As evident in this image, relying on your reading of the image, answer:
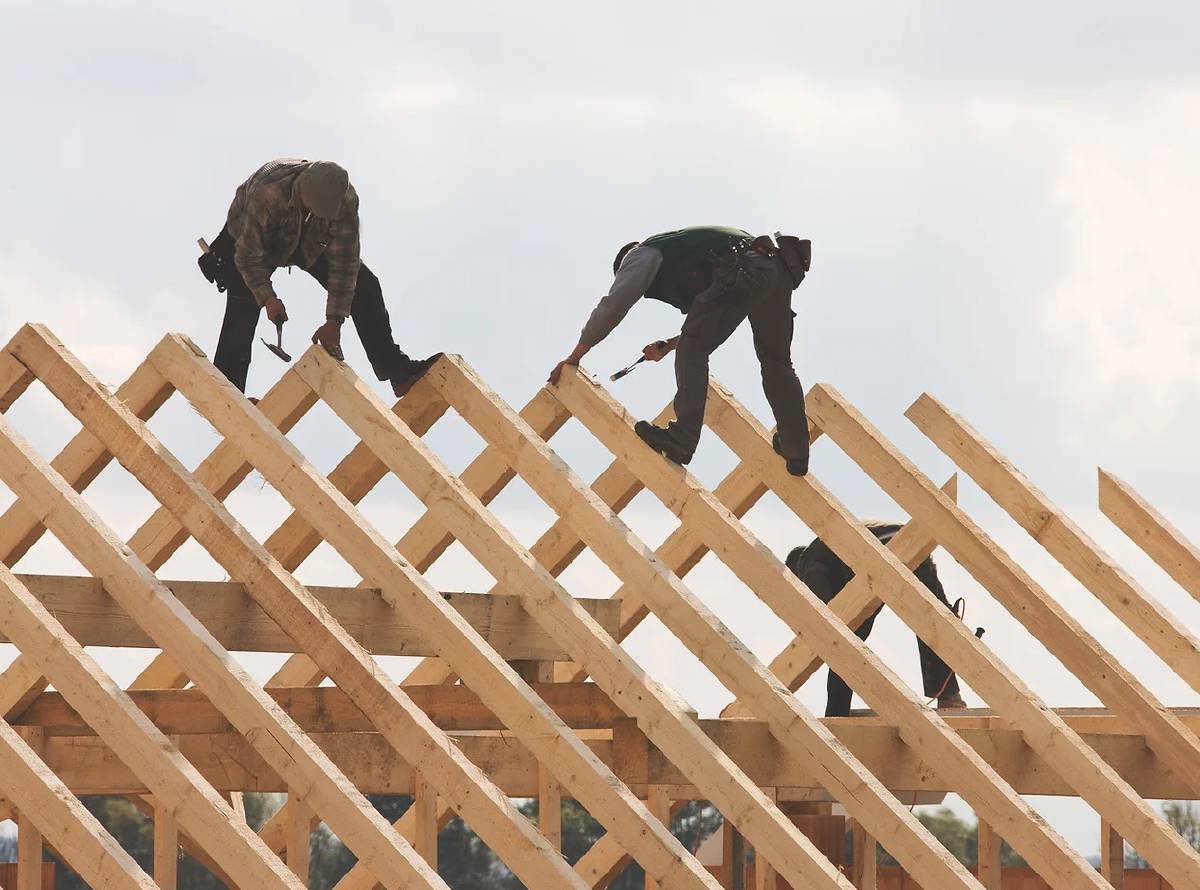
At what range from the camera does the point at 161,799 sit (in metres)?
6.22

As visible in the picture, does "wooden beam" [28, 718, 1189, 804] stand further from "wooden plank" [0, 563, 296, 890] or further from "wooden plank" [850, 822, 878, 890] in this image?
"wooden plank" [0, 563, 296, 890]

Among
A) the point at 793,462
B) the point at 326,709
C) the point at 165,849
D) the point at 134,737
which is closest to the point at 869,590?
the point at 793,462

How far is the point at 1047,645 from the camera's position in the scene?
30.1ft

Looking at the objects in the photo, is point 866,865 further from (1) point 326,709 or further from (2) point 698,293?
(1) point 326,709

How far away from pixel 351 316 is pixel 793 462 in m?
2.00

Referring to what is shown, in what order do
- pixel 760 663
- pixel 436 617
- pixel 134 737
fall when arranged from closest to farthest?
pixel 134 737
pixel 436 617
pixel 760 663

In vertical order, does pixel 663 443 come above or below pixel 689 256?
below

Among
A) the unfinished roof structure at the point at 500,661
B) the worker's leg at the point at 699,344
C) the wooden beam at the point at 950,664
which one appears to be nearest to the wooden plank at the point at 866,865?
the unfinished roof structure at the point at 500,661

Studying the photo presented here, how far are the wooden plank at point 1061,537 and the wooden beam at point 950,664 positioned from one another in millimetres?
1193

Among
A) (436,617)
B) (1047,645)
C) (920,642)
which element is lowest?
(436,617)

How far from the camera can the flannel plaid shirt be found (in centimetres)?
862

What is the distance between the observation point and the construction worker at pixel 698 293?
347 inches

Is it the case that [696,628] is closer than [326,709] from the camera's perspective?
Yes

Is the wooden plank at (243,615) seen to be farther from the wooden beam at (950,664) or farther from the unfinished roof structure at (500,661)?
the wooden beam at (950,664)
